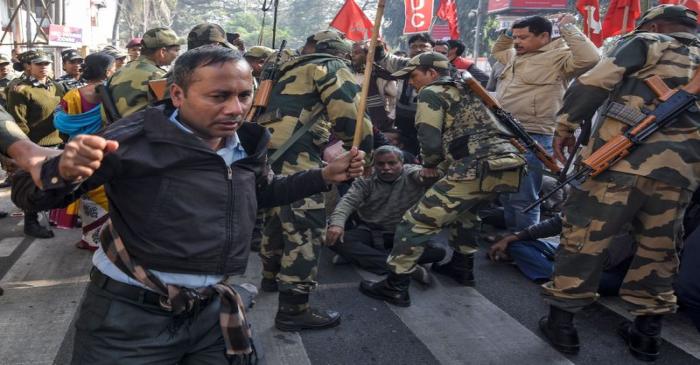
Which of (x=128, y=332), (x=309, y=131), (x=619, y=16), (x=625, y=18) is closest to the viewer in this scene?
(x=128, y=332)

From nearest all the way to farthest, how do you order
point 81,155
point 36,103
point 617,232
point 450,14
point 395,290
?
point 81,155, point 617,232, point 395,290, point 36,103, point 450,14

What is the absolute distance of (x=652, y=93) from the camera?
2934 millimetres

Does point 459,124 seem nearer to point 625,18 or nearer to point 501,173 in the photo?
point 501,173

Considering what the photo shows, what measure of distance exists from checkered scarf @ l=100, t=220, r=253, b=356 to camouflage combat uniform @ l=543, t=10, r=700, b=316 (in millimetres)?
2043

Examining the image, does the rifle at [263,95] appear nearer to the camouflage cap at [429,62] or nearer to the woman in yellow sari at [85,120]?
the camouflage cap at [429,62]

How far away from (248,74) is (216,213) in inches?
17.9

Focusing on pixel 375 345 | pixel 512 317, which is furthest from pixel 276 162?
pixel 512 317

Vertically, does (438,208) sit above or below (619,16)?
below

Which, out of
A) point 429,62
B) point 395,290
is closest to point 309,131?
point 429,62

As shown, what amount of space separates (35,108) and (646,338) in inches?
228

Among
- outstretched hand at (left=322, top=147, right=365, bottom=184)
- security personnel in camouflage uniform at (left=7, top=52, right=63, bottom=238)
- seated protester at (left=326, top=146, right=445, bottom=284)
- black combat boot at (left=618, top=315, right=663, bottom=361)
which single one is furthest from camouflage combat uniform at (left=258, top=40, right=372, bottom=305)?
security personnel in camouflage uniform at (left=7, top=52, right=63, bottom=238)

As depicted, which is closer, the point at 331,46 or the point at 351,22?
the point at 331,46

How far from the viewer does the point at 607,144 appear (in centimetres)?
291

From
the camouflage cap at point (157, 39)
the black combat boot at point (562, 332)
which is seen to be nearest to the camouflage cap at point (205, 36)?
the camouflage cap at point (157, 39)
